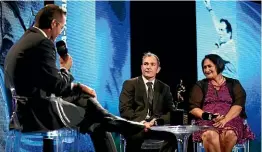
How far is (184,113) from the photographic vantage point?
3.48m

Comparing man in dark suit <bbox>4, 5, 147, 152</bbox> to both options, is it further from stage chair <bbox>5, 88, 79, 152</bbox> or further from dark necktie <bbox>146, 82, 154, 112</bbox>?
dark necktie <bbox>146, 82, 154, 112</bbox>

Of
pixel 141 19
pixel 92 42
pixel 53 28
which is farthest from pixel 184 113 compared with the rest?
pixel 141 19

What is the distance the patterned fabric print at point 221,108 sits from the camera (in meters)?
4.10

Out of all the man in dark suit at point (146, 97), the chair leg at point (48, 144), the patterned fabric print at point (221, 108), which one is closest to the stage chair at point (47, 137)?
the chair leg at point (48, 144)

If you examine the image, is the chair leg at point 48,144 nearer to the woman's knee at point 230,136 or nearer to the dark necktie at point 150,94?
the dark necktie at point 150,94

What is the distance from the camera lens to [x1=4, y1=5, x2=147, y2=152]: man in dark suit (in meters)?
2.44

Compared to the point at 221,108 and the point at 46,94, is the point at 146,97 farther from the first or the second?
the point at 46,94

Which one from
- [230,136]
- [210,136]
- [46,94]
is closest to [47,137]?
[46,94]

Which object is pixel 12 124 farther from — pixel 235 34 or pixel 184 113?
pixel 235 34

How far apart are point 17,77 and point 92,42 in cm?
253

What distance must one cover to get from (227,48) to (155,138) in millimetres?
2017

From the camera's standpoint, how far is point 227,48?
538 centimetres

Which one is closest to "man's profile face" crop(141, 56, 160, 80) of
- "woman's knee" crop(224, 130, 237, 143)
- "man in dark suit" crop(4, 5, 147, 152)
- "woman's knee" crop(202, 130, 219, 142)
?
"woman's knee" crop(202, 130, 219, 142)

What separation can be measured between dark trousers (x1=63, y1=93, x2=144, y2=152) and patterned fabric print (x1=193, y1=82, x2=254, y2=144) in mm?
1651
